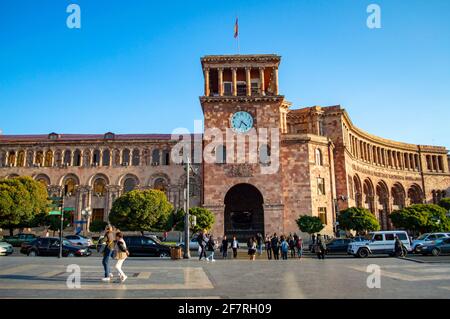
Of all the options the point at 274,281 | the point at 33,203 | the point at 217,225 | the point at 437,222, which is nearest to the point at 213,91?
the point at 217,225

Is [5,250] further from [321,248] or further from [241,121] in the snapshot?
[241,121]

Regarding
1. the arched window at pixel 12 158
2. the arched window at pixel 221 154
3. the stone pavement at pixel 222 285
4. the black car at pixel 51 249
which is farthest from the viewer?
the arched window at pixel 12 158

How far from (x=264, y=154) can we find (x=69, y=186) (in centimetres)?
3024

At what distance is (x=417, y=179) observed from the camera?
65.2 metres

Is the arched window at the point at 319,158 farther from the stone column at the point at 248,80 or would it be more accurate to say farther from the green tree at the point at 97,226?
the green tree at the point at 97,226

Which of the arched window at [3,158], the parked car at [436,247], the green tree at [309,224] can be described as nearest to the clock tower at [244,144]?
the green tree at [309,224]

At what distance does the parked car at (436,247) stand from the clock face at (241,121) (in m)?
20.1

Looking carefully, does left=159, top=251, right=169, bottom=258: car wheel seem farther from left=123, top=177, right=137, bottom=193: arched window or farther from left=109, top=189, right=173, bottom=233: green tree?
left=123, top=177, right=137, bottom=193: arched window

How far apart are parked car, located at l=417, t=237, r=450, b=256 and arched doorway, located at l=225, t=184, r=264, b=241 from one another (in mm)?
17947

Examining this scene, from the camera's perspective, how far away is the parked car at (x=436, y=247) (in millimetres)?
25188

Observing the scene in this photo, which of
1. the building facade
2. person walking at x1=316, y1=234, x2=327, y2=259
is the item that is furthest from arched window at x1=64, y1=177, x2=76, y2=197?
person walking at x1=316, y1=234, x2=327, y2=259

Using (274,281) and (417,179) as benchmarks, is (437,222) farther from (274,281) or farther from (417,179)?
(274,281)

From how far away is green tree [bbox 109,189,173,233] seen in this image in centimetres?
3853
